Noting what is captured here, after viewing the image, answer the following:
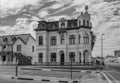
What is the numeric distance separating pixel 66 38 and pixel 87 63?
776 cm

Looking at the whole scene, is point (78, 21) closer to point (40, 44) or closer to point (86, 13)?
point (86, 13)

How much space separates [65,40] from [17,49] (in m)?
21.2

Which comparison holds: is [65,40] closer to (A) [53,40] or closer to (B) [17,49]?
(A) [53,40]

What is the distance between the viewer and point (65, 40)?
40469 mm

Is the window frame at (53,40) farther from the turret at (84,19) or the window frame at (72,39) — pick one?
the turret at (84,19)

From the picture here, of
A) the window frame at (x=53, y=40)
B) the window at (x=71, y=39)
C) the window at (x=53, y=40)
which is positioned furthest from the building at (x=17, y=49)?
the window at (x=71, y=39)

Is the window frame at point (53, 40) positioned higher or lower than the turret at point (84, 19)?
lower

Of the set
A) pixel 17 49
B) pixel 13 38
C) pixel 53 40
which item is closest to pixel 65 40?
pixel 53 40

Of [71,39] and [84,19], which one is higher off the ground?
[84,19]

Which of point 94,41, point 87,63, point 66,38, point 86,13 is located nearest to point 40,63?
point 66,38

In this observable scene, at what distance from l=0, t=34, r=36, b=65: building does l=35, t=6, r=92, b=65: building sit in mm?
12811

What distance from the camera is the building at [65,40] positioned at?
126 ft

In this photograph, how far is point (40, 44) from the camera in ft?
140

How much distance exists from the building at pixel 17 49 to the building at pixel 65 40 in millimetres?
12811
